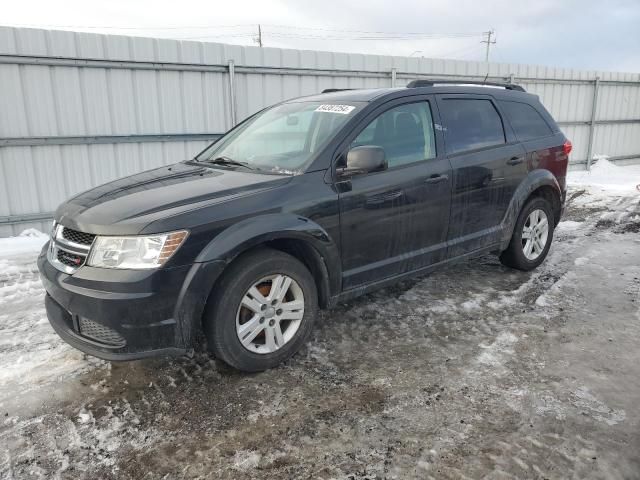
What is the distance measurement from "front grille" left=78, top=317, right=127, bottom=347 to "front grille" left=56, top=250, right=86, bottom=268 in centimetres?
32

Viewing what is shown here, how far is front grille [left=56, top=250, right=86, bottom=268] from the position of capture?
9.45 feet

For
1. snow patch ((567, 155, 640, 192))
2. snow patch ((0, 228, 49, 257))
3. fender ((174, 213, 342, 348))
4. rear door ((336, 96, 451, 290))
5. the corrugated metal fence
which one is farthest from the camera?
snow patch ((567, 155, 640, 192))

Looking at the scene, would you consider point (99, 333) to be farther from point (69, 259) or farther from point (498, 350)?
point (498, 350)

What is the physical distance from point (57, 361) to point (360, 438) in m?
2.20

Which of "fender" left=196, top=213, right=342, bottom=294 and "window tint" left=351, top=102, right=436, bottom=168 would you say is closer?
"fender" left=196, top=213, right=342, bottom=294

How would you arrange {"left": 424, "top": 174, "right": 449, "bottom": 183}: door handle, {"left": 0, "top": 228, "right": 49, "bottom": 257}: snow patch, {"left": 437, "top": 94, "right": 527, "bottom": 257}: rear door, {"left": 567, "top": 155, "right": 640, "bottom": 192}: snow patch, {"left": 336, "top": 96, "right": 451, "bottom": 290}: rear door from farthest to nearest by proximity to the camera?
{"left": 567, "top": 155, "right": 640, "bottom": 192}: snow patch → {"left": 0, "top": 228, "right": 49, "bottom": 257}: snow patch → {"left": 437, "top": 94, "right": 527, "bottom": 257}: rear door → {"left": 424, "top": 174, "right": 449, "bottom": 183}: door handle → {"left": 336, "top": 96, "right": 451, "bottom": 290}: rear door

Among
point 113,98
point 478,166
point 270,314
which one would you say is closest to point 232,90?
point 113,98

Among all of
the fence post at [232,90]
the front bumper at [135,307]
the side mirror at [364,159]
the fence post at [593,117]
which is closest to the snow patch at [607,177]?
the fence post at [593,117]

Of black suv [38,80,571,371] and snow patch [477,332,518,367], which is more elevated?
black suv [38,80,571,371]

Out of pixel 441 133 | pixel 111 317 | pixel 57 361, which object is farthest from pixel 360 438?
pixel 441 133

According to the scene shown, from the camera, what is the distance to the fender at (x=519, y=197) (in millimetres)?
4660

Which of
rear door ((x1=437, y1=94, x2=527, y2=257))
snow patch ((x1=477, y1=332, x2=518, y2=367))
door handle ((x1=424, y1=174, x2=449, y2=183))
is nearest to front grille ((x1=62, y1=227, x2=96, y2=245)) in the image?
door handle ((x1=424, y1=174, x2=449, y2=183))

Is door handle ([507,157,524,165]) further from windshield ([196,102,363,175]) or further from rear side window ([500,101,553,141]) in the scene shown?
windshield ([196,102,363,175])

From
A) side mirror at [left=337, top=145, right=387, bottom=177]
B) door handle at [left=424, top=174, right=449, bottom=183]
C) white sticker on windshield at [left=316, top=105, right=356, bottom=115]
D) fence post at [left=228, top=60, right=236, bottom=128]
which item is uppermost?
fence post at [left=228, top=60, right=236, bottom=128]
